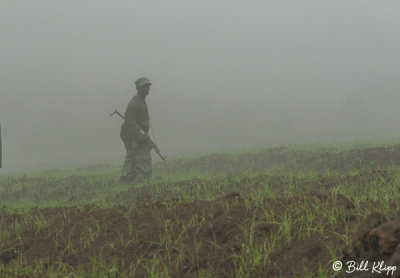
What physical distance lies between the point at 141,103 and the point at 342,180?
613 centimetres

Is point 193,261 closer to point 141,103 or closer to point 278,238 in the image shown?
point 278,238

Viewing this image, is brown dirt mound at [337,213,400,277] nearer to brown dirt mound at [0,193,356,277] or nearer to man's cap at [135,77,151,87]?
brown dirt mound at [0,193,356,277]

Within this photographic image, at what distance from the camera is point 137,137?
1030 cm

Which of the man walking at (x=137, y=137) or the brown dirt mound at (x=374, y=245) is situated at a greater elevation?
the man walking at (x=137, y=137)

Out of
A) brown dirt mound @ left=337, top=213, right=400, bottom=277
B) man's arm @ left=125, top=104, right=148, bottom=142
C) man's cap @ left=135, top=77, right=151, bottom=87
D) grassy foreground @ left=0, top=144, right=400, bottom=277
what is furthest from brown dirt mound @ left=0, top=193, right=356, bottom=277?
man's cap @ left=135, top=77, right=151, bottom=87

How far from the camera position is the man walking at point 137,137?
1020 centimetres

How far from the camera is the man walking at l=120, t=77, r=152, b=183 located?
10.2 m

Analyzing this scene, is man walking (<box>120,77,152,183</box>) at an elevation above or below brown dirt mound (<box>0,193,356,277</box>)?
above

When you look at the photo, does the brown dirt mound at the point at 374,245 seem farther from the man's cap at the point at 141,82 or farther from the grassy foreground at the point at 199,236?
the man's cap at the point at 141,82

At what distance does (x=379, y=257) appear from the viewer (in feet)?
6.57

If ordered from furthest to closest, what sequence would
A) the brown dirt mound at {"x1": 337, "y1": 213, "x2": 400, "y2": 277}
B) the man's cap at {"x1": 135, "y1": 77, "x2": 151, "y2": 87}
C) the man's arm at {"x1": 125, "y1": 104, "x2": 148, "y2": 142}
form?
the man's arm at {"x1": 125, "y1": 104, "x2": 148, "y2": 142}, the man's cap at {"x1": 135, "y1": 77, "x2": 151, "y2": 87}, the brown dirt mound at {"x1": 337, "y1": 213, "x2": 400, "y2": 277}

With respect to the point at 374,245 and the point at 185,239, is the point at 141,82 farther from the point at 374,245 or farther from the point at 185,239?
the point at 374,245

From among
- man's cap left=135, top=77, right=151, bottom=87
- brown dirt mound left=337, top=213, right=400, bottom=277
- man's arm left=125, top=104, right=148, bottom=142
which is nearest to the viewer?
brown dirt mound left=337, top=213, right=400, bottom=277

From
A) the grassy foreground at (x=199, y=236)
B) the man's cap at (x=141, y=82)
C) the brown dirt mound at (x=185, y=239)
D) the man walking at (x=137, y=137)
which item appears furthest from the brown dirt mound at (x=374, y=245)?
the man's cap at (x=141, y=82)
